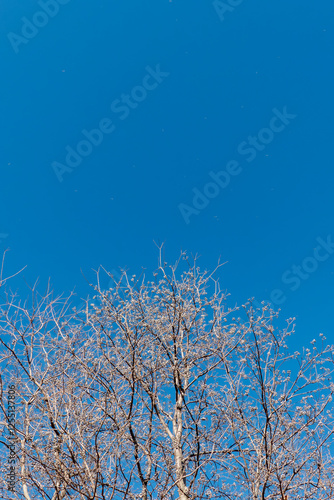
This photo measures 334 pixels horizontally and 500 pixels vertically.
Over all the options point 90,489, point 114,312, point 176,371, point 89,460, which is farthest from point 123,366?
point 90,489

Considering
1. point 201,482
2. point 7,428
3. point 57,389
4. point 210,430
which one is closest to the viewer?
point 7,428

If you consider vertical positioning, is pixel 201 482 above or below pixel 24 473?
below

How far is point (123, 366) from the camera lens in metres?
5.33

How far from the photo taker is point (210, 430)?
18.8ft

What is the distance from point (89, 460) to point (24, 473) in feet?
2.51

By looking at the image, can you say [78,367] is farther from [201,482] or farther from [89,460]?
[201,482]

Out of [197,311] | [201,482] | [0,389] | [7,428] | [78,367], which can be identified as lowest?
Answer: [201,482]

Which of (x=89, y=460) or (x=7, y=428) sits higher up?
(x=7, y=428)

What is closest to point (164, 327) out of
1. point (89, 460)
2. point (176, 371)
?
point (176, 371)

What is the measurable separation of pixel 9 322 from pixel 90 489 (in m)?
2.22

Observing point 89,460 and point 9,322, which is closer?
point 89,460

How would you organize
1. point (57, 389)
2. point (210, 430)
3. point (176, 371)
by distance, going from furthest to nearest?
point (176, 371) < point (210, 430) < point (57, 389)

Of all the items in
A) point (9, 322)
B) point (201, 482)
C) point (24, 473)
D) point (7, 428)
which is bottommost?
point (201, 482)

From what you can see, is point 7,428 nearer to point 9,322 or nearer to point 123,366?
point 9,322
